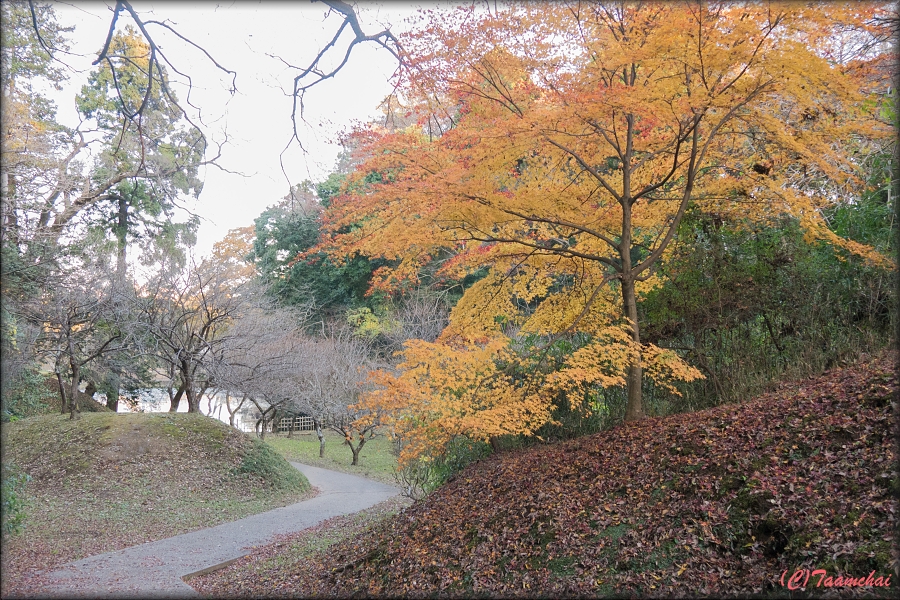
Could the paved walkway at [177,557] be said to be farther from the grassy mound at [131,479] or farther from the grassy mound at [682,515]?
the grassy mound at [682,515]

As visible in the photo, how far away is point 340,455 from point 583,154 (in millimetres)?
18892

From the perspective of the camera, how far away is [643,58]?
16.9 feet

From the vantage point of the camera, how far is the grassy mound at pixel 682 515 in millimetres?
3314

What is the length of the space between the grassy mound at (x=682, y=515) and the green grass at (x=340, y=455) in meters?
11.0

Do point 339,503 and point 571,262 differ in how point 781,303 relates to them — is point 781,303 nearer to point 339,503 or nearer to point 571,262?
point 571,262

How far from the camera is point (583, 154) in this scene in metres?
6.80

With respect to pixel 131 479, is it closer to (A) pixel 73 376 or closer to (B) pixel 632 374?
(A) pixel 73 376

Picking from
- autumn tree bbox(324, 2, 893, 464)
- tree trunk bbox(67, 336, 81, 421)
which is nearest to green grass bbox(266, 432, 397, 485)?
tree trunk bbox(67, 336, 81, 421)

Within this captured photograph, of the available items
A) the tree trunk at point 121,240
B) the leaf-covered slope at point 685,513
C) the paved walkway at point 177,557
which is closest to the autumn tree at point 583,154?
the leaf-covered slope at point 685,513

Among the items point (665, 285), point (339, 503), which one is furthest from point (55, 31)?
point (339, 503)

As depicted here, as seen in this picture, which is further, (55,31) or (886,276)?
(886,276)

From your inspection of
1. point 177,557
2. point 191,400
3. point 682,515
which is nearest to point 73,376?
point 191,400

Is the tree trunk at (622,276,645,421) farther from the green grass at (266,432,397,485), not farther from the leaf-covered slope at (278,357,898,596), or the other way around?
the green grass at (266,432,397,485)

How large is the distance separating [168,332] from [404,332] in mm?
8370
